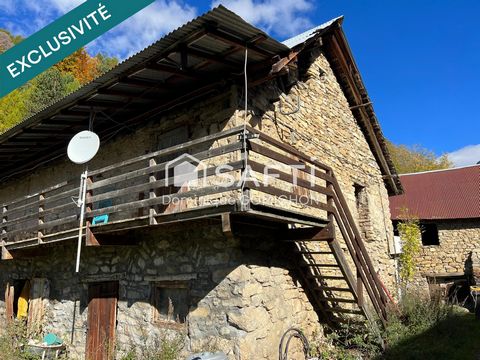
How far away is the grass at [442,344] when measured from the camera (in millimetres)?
6859

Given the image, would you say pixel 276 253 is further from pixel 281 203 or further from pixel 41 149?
pixel 41 149

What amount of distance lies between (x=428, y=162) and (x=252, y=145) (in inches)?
1540

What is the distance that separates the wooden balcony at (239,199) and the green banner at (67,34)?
7.99ft

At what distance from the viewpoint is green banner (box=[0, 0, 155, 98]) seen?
23.1 feet

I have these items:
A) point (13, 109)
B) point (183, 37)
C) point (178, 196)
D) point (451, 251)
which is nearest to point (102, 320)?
point (178, 196)

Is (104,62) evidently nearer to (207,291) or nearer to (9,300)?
(9,300)

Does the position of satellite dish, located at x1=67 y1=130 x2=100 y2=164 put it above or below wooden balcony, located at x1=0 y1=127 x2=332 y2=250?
above

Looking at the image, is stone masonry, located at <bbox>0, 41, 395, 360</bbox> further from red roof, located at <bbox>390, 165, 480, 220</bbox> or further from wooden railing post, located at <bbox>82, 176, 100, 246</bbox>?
red roof, located at <bbox>390, 165, 480, 220</bbox>

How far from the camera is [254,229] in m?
6.57

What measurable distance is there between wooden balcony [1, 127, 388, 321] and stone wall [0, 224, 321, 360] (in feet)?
1.73

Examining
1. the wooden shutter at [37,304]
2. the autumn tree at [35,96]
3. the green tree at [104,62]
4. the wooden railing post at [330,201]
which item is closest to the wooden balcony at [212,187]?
the wooden railing post at [330,201]

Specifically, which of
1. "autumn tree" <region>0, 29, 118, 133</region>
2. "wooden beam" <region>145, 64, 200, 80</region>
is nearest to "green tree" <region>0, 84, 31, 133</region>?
"autumn tree" <region>0, 29, 118, 133</region>

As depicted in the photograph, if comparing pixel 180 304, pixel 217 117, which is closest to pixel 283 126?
pixel 217 117

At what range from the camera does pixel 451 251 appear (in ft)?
59.2
